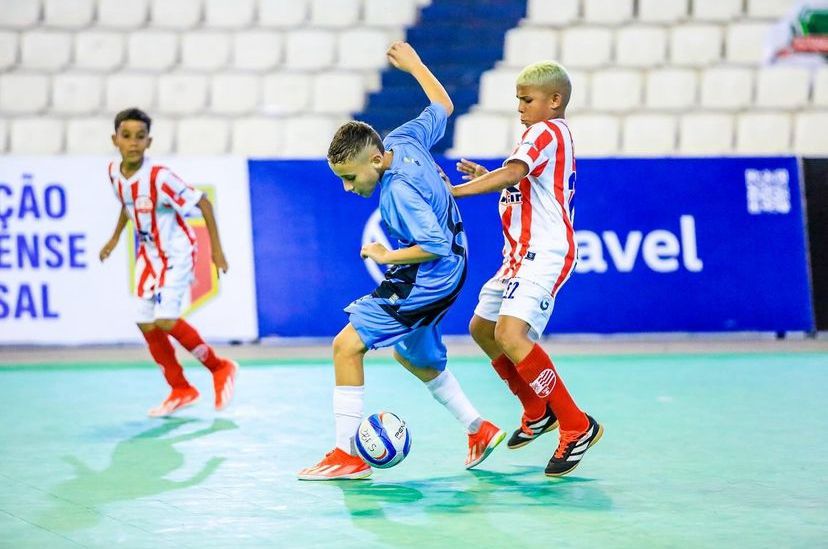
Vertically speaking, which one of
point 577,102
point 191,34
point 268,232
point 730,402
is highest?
point 191,34

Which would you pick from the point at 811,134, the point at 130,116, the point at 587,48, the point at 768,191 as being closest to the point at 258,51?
the point at 587,48

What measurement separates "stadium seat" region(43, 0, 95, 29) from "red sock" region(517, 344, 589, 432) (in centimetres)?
1212

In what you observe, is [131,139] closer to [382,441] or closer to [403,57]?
[403,57]

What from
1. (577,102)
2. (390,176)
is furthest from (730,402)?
(577,102)

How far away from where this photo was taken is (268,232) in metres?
11.2

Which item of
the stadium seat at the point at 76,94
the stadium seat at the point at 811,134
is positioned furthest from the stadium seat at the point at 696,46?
the stadium seat at the point at 76,94

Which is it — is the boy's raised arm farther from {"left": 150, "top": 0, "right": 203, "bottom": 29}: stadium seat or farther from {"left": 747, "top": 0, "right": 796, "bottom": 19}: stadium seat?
{"left": 150, "top": 0, "right": 203, "bottom": 29}: stadium seat

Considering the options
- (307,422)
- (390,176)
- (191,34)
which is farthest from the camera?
(191,34)

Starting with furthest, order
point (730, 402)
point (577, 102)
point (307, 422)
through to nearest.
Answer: point (577, 102), point (730, 402), point (307, 422)

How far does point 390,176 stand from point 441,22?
10863mm

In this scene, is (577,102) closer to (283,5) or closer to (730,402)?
(283,5)

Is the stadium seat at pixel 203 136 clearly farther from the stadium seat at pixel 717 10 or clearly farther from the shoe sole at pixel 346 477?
the shoe sole at pixel 346 477

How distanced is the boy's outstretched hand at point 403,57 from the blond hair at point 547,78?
0.52 metres

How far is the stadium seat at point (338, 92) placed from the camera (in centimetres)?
1527
